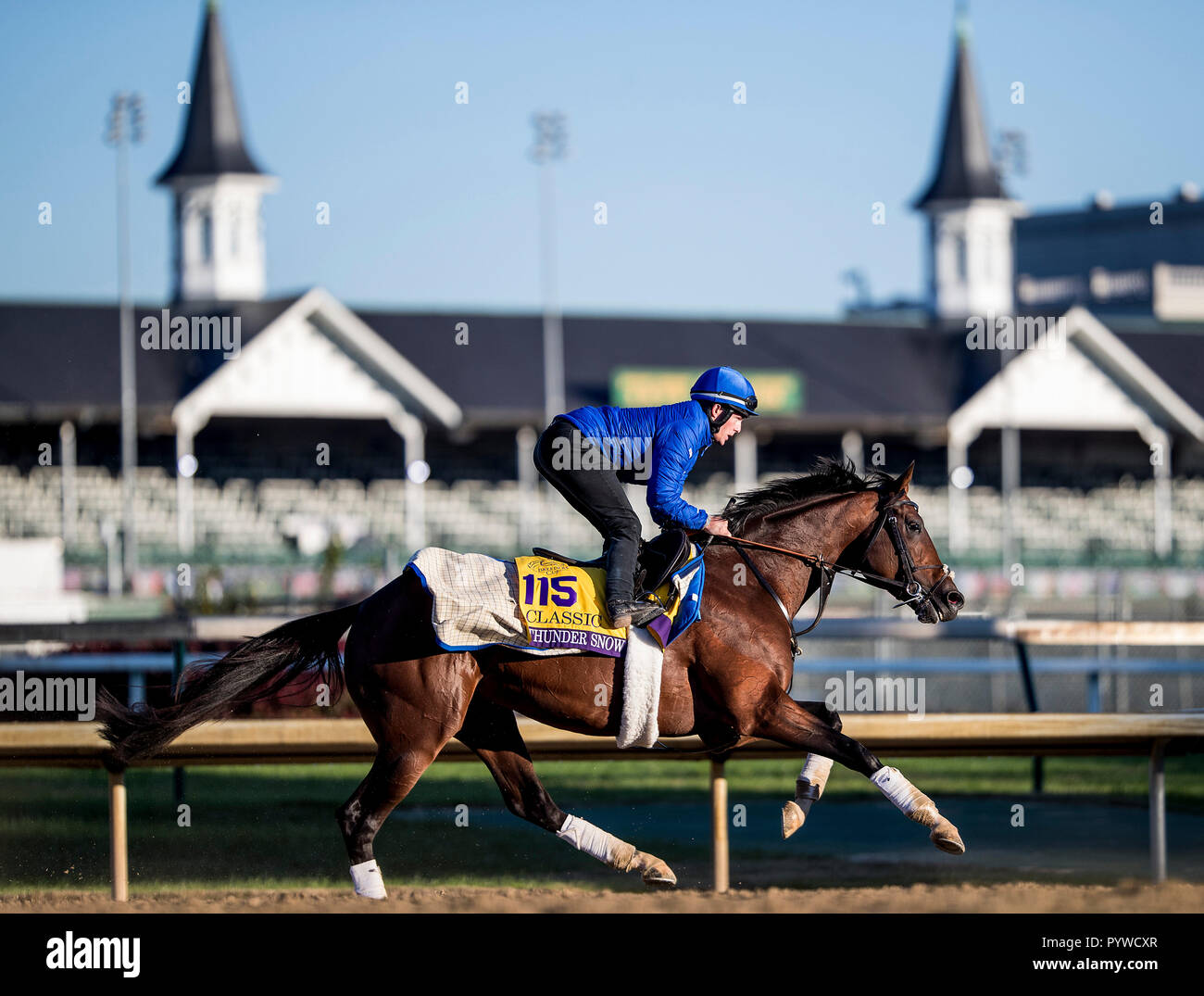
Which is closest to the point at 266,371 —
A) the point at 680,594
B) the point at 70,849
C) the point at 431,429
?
the point at 431,429

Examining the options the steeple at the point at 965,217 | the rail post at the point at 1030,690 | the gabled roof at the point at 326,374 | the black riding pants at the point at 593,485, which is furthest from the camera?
the steeple at the point at 965,217

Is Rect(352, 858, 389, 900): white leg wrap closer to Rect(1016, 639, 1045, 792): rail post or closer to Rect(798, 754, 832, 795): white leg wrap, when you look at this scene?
Rect(798, 754, 832, 795): white leg wrap

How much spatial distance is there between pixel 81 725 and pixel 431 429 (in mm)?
26141

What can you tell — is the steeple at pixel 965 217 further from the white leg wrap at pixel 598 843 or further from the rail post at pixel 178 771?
the white leg wrap at pixel 598 843

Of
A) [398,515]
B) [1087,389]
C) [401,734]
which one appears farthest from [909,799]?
[1087,389]

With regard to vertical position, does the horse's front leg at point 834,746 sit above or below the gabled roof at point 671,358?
below

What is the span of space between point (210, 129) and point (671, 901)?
35.4m

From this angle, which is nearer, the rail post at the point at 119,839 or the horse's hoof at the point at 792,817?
the horse's hoof at the point at 792,817

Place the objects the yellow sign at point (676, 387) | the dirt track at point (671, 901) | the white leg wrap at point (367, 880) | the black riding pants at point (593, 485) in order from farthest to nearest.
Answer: the yellow sign at point (676, 387), the dirt track at point (671, 901), the black riding pants at point (593, 485), the white leg wrap at point (367, 880)

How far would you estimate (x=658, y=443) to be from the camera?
19.9ft

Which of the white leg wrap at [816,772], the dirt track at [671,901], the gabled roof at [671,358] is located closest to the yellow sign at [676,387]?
the gabled roof at [671,358]

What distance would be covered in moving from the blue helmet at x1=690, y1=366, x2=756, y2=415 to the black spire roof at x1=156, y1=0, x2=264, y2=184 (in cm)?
3506

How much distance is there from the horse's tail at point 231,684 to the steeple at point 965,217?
3874cm

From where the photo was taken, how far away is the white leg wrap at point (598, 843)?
19.8 feet
